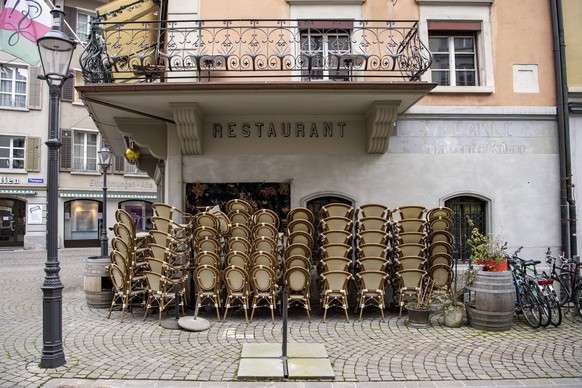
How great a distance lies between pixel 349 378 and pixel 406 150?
5.36 m

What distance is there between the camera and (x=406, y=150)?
934 cm

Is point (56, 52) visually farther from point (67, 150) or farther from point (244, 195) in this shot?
point (67, 150)

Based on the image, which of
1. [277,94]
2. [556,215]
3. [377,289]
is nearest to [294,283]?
[377,289]

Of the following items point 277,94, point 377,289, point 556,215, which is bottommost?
point 377,289

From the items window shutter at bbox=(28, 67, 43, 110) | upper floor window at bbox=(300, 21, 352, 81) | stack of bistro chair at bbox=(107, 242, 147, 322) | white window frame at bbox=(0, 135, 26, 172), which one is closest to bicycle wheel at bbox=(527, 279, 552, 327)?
upper floor window at bbox=(300, 21, 352, 81)

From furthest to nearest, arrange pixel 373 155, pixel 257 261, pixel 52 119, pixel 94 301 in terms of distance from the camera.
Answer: pixel 373 155, pixel 94 301, pixel 257 261, pixel 52 119

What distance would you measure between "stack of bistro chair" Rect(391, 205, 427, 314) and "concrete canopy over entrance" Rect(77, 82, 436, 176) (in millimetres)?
1627

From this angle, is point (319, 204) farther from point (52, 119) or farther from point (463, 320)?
point (52, 119)

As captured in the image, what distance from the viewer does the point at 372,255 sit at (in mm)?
8102

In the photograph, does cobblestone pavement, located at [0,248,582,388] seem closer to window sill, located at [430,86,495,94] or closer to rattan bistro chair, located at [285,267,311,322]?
rattan bistro chair, located at [285,267,311,322]

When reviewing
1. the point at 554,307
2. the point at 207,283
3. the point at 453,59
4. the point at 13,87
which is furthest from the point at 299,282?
the point at 13,87

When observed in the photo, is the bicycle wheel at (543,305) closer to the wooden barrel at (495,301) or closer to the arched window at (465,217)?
the wooden barrel at (495,301)

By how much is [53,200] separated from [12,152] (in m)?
23.7

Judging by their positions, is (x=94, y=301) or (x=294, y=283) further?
(x=94, y=301)
